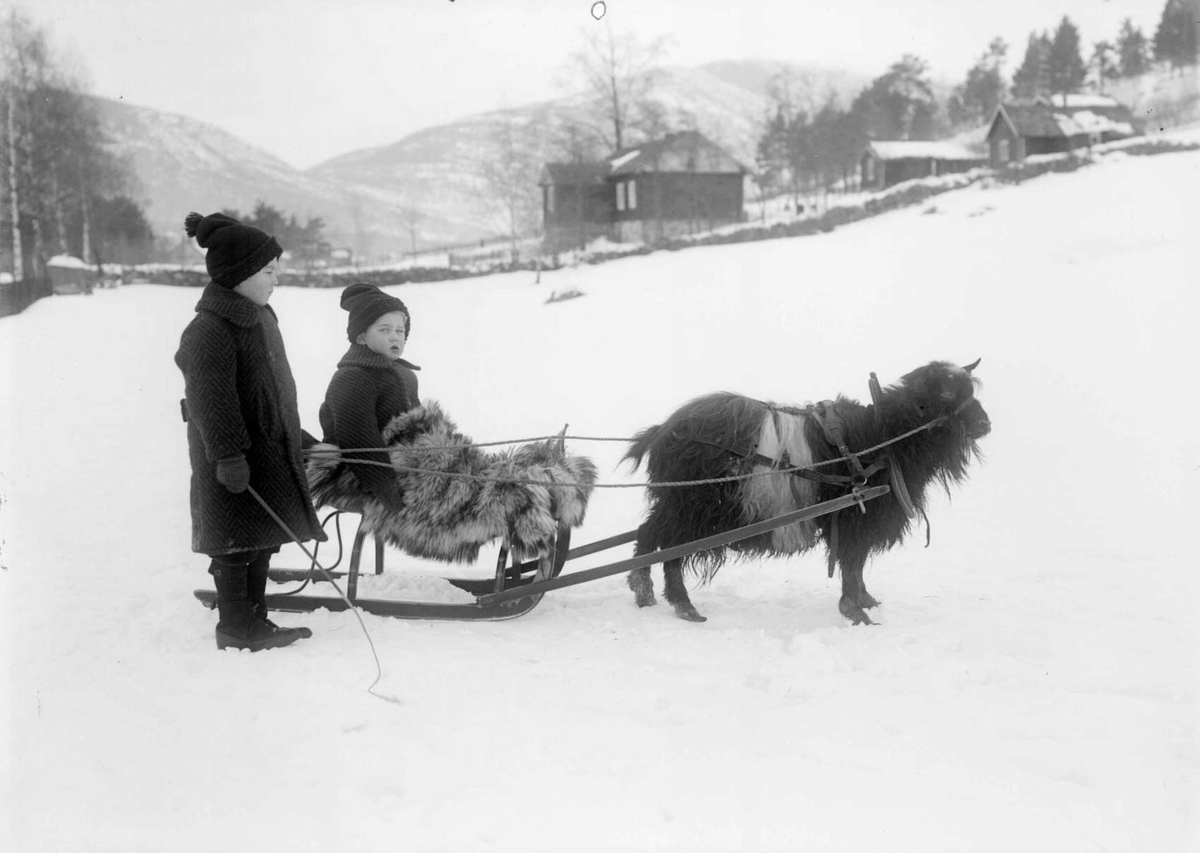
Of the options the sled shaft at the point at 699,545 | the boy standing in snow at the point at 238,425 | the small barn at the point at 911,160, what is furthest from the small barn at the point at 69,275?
the small barn at the point at 911,160

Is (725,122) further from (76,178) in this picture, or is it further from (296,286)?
(76,178)

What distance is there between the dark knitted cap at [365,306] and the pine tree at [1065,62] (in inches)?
186

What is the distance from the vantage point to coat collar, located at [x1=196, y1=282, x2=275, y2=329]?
136 inches

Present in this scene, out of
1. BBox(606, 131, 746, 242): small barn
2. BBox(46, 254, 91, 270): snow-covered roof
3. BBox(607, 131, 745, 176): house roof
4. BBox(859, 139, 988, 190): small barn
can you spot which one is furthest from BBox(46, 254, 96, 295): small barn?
BBox(859, 139, 988, 190): small barn

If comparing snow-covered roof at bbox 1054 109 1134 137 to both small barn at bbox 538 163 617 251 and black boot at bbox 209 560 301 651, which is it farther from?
black boot at bbox 209 560 301 651

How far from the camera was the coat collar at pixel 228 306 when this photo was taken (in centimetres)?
345

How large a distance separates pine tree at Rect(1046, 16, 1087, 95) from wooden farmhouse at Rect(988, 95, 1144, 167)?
317mm

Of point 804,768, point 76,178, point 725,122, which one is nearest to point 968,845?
point 804,768

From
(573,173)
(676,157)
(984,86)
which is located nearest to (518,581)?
(573,173)

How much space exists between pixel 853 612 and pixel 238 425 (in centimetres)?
281

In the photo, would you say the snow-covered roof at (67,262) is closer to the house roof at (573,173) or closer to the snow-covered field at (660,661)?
the snow-covered field at (660,661)

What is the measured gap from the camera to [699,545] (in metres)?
3.80

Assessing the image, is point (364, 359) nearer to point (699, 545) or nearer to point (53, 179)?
point (699, 545)

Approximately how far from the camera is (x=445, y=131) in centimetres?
724
